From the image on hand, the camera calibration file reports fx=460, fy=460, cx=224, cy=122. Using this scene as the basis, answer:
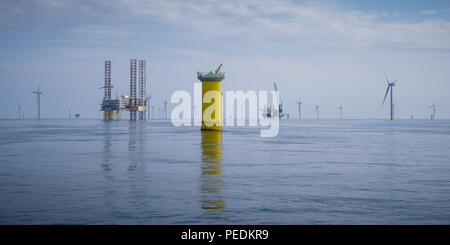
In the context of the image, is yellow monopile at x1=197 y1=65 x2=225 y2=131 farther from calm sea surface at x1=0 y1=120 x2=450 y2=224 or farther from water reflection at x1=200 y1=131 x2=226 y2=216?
calm sea surface at x1=0 y1=120 x2=450 y2=224

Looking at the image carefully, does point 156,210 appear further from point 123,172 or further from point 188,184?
point 123,172

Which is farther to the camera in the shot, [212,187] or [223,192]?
[212,187]

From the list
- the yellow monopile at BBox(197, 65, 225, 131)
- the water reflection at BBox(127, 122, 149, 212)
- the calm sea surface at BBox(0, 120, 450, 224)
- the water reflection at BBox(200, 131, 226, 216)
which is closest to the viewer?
the calm sea surface at BBox(0, 120, 450, 224)

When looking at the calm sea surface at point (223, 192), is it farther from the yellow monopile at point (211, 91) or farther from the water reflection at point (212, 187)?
the yellow monopile at point (211, 91)

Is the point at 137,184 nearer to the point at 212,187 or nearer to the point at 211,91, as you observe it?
the point at 212,187

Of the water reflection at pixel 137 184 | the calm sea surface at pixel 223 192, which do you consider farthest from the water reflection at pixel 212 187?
the water reflection at pixel 137 184

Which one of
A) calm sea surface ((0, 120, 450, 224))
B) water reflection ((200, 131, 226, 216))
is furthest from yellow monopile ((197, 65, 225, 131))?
calm sea surface ((0, 120, 450, 224))

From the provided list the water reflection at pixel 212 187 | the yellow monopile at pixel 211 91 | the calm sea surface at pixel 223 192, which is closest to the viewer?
the calm sea surface at pixel 223 192

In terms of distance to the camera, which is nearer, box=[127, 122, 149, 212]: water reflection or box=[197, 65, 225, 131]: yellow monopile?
box=[127, 122, 149, 212]: water reflection

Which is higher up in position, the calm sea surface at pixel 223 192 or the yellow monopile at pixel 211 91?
the yellow monopile at pixel 211 91

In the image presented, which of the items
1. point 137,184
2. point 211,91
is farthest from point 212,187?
point 211,91
